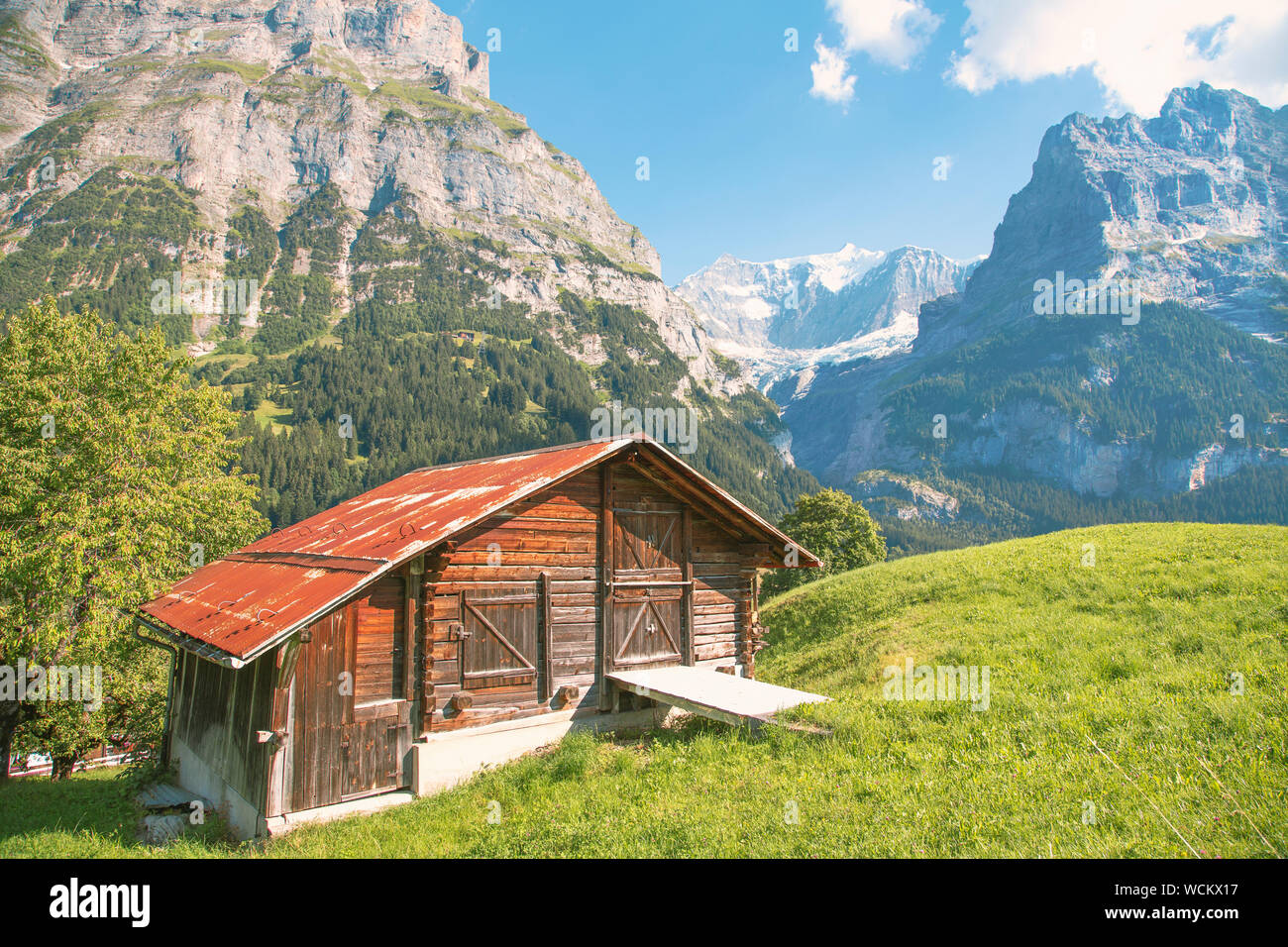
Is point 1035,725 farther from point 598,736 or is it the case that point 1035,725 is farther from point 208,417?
point 208,417

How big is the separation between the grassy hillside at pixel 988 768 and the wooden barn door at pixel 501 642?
1.50 metres

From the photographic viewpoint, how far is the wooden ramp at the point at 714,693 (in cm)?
1252

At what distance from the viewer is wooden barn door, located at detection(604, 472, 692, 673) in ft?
53.2

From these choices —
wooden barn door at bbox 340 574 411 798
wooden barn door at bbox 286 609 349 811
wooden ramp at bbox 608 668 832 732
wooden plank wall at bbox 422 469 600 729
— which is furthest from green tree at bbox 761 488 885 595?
wooden barn door at bbox 286 609 349 811

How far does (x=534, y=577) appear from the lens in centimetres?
1491

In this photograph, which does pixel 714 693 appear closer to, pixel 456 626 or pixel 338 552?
pixel 456 626

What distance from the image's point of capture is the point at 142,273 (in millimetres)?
179000

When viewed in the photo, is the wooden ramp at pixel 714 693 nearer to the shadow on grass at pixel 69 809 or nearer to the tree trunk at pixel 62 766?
the shadow on grass at pixel 69 809

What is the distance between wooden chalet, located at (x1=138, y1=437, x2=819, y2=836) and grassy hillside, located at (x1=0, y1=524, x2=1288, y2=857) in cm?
112

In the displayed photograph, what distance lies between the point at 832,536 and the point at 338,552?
44.7 m

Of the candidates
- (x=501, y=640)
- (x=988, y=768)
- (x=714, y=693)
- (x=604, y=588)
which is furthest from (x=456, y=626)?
(x=988, y=768)

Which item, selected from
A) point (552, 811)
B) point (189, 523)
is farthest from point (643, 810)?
point (189, 523)

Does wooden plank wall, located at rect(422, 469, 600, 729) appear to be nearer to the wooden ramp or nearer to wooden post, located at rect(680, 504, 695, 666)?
the wooden ramp
